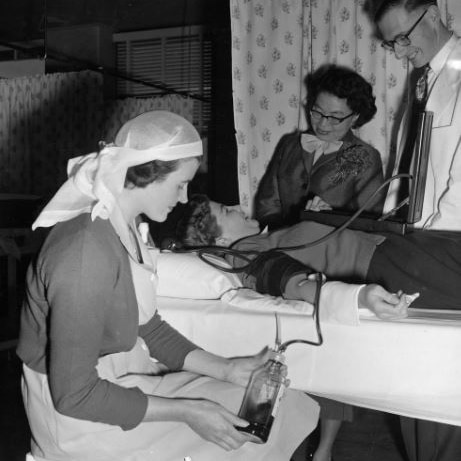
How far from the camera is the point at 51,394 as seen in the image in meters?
1.06

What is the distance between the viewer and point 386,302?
1268mm

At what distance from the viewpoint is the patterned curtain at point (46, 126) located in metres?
5.64

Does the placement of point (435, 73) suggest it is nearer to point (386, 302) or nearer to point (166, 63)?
point (386, 302)

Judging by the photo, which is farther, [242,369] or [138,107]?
[138,107]

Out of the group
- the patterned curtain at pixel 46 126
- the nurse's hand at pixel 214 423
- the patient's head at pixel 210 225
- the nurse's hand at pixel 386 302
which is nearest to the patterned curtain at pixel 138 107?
the patterned curtain at pixel 46 126

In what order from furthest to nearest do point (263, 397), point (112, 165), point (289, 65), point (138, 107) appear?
point (138, 107), point (289, 65), point (263, 397), point (112, 165)

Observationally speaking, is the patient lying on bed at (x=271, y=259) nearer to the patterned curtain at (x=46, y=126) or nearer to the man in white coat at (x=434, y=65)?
the man in white coat at (x=434, y=65)

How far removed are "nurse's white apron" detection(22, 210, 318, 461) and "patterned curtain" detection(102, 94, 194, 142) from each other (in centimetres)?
413

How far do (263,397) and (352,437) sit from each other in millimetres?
1034

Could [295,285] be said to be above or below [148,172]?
below

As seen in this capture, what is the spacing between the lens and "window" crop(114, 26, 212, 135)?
504cm

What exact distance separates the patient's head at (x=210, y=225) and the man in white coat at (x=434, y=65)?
52 cm

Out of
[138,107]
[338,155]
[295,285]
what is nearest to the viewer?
[295,285]

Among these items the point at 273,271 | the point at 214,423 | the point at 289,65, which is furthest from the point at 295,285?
the point at 289,65
